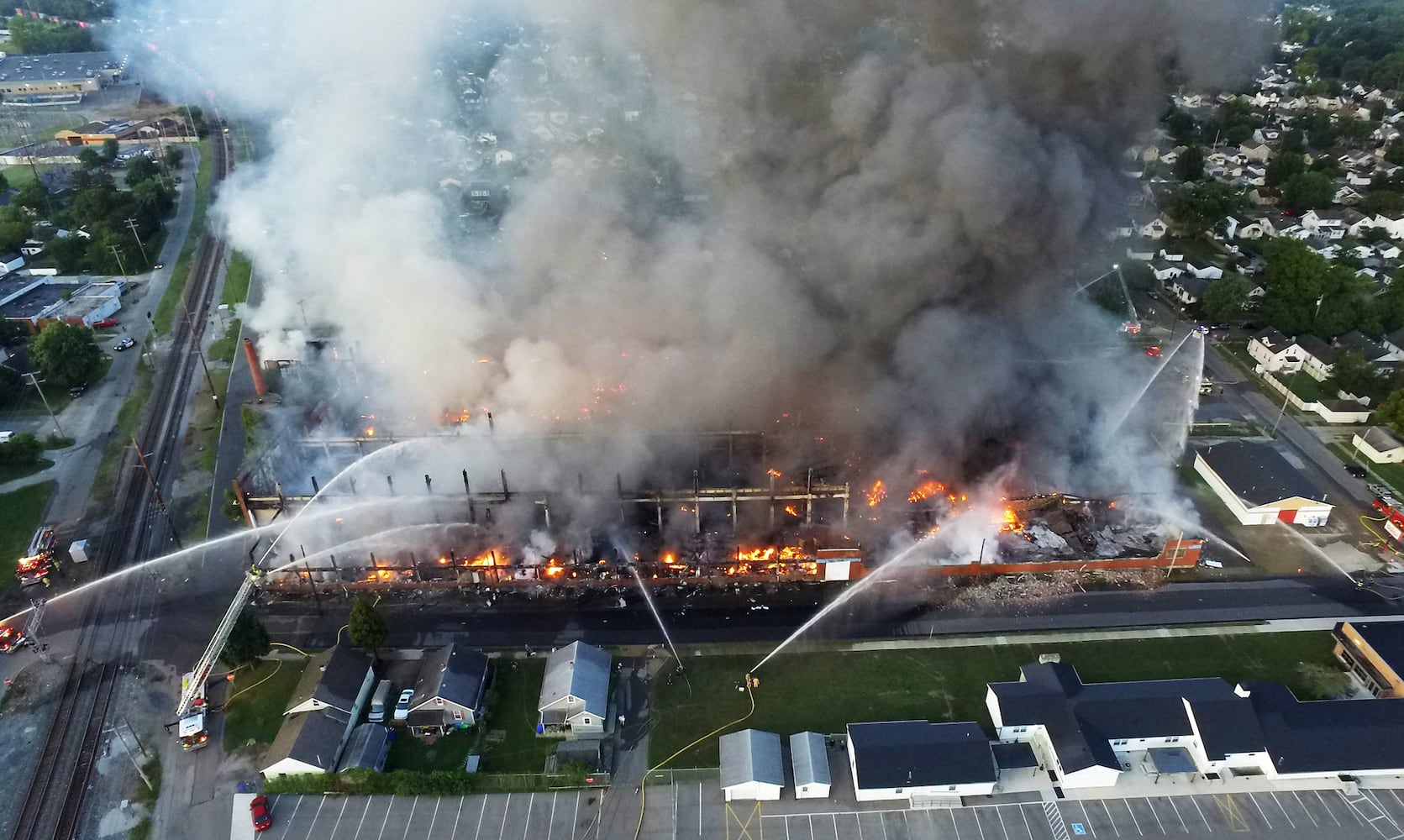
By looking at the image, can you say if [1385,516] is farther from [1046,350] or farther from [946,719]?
[946,719]

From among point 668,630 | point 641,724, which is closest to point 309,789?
point 641,724

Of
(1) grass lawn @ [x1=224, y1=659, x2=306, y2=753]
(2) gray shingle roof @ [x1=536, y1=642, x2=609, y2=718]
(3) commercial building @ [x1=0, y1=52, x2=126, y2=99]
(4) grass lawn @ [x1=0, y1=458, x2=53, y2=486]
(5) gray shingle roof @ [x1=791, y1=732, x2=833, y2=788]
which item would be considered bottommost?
(5) gray shingle roof @ [x1=791, y1=732, x2=833, y2=788]

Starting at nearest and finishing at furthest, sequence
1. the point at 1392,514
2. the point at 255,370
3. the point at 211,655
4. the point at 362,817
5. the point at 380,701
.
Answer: the point at 362,817
the point at 380,701
the point at 211,655
the point at 1392,514
the point at 255,370

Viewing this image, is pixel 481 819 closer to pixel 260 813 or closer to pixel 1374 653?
pixel 260 813

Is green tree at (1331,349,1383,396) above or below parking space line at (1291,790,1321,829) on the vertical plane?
above

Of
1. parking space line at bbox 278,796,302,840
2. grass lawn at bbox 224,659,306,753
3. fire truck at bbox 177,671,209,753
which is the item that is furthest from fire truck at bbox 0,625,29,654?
parking space line at bbox 278,796,302,840

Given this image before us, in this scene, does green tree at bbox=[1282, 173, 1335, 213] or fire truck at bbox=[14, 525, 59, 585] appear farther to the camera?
green tree at bbox=[1282, 173, 1335, 213]

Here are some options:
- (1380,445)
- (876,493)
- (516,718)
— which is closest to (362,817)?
(516,718)

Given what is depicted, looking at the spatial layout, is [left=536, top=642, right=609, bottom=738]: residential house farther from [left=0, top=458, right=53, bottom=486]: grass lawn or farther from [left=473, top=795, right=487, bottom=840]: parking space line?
[left=0, top=458, right=53, bottom=486]: grass lawn
